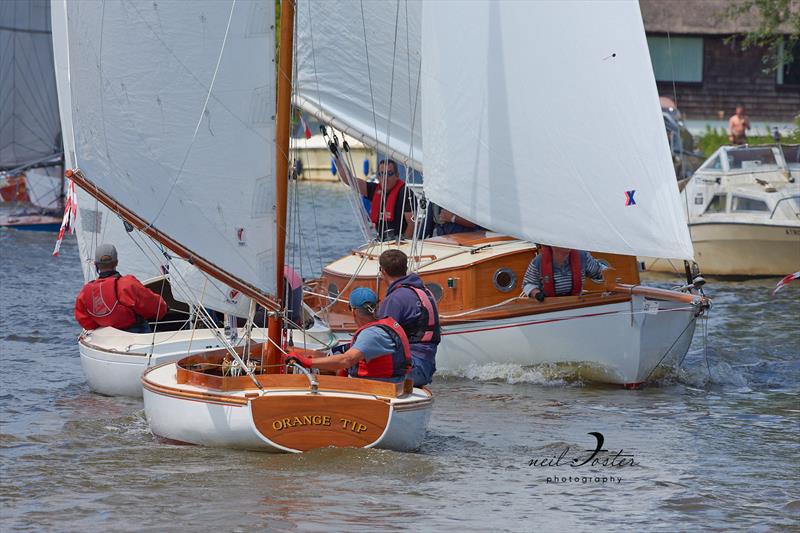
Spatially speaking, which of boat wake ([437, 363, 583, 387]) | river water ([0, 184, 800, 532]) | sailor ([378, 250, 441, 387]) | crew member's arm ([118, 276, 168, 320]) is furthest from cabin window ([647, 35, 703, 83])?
sailor ([378, 250, 441, 387])

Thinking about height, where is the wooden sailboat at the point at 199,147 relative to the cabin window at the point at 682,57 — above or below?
below

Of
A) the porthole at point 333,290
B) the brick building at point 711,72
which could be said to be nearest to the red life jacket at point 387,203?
the porthole at point 333,290

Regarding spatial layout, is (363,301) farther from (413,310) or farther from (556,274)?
(556,274)

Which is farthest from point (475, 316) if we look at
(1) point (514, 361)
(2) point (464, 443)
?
(2) point (464, 443)

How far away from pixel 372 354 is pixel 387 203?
20.6 ft

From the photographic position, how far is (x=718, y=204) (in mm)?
22125

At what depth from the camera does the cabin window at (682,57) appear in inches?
1596

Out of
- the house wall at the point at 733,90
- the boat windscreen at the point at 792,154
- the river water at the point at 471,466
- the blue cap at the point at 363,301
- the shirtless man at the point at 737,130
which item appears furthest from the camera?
the house wall at the point at 733,90

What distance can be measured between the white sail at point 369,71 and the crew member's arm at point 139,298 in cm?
364

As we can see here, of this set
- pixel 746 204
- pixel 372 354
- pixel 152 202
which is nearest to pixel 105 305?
pixel 152 202

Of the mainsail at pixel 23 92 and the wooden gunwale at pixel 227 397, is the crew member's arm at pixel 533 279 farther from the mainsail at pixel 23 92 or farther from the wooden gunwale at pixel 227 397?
the mainsail at pixel 23 92

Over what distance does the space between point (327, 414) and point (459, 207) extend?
454 centimetres

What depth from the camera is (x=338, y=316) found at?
14289 millimetres

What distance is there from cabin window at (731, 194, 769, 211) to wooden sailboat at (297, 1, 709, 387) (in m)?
8.56
